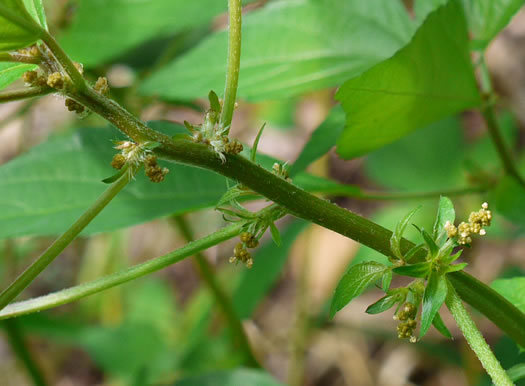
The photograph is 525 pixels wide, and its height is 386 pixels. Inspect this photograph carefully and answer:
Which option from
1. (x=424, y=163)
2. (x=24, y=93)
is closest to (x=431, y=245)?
(x=24, y=93)

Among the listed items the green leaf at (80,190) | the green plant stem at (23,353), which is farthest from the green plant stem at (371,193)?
the green plant stem at (23,353)

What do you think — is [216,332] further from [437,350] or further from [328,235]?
[437,350]

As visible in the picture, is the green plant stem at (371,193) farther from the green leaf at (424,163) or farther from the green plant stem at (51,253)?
the green leaf at (424,163)

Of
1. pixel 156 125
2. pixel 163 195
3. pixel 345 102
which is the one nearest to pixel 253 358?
pixel 163 195

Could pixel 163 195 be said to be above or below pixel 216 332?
below

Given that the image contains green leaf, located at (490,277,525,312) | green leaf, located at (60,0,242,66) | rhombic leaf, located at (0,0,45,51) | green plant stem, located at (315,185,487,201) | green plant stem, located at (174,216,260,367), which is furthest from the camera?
green plant stem, located at (174,216,260,367)

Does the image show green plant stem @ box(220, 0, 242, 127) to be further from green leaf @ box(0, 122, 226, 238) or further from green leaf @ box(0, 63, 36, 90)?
green leaf @ box(0, 122, 226, 238)

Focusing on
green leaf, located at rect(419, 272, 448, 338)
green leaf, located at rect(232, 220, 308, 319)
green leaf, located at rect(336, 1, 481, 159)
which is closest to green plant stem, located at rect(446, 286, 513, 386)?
green leaf, located at rect(419, 272, 448, 338)
